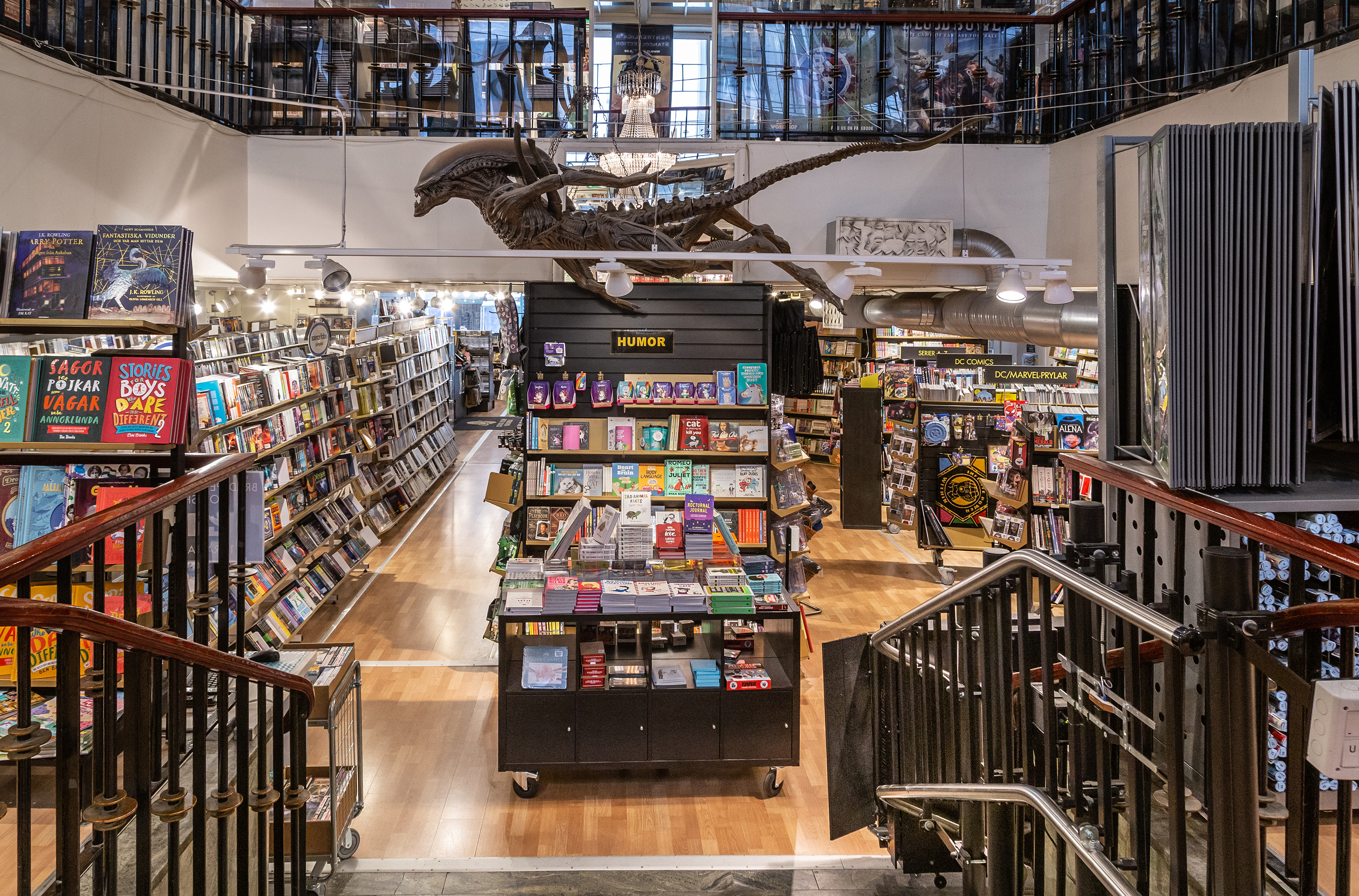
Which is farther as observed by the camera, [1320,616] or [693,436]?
[693,436]

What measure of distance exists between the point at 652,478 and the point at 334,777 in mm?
3066

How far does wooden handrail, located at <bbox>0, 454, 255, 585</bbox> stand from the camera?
1467 millimetres

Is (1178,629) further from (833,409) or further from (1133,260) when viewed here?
(833,409)

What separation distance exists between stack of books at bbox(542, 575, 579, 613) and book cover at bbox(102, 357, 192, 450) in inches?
85.7

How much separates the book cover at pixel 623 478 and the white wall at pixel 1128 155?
3254 mm

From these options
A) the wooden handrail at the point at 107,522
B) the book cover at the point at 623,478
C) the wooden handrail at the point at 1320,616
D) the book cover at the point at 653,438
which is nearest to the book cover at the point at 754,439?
the book cover at the point at 653,438

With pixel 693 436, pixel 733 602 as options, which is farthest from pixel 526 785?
pixel 693 436

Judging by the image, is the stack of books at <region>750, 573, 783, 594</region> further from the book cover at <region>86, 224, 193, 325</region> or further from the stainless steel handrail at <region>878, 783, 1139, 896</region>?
the book cover at <region>86, 224, 193, 325</region>

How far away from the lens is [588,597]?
4.37 metres

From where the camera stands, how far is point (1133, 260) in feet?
22.1

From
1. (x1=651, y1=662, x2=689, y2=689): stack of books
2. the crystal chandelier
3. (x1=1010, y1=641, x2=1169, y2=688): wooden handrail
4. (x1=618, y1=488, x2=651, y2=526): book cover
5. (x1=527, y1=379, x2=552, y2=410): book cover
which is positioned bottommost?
(x1=651, y1=662, x2=689, y2=689): stack of books

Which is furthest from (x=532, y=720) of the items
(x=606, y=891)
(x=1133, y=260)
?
(x=1133, y=260)

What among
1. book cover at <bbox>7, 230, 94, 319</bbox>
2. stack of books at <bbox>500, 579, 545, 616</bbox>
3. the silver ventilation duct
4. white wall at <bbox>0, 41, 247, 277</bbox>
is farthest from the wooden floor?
white wall at <bbox>0, 41, 247, 277</bbox>

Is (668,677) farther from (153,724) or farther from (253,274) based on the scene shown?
(253,274)
